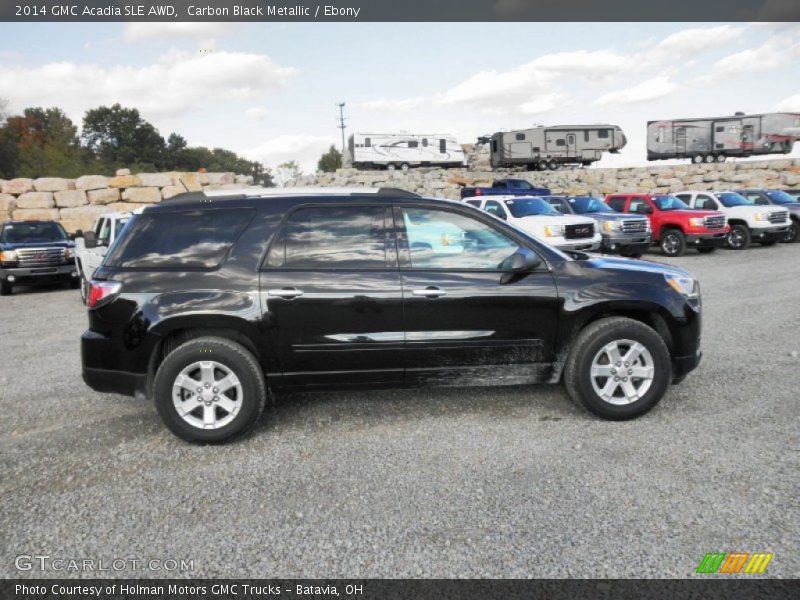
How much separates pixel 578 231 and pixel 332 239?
454 inches

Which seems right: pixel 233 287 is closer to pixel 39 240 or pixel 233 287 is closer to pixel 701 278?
pixel 701 278

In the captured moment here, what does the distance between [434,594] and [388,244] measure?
253 cm

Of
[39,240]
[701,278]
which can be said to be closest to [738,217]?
[701,278]

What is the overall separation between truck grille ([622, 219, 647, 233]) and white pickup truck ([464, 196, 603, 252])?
720mm

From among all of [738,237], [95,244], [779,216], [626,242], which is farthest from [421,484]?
[779,216]

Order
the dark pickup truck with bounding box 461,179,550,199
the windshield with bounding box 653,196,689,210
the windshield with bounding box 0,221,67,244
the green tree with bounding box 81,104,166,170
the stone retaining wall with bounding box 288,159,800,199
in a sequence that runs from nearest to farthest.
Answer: the windshield with bounding box 0,221,67,244
the windshield with bounding box 653,196,689,210
the dark pickup truck with bounding box 461,179,550,199
the stone retaining wall with bounding box 288,159,800,199
the green tree with bounding box 81,104,166,170

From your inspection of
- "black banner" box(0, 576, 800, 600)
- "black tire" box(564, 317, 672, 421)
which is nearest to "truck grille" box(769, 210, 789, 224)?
"black tire" box(564, 317, 672, 421)

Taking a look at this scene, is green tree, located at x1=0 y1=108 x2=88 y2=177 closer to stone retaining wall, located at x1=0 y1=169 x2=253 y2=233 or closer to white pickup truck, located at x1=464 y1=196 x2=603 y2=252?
stone retaining wall, located at x1=0 y1=169 x2=253 y2=233

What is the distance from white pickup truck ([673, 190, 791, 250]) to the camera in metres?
17.9

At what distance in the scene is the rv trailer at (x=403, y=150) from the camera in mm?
39812

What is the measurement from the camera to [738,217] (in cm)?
1816

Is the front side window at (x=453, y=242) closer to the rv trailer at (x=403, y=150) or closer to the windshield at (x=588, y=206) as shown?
the windshield at (x=588, y=206)

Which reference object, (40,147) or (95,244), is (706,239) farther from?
(40,147)

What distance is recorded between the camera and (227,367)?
416cm
